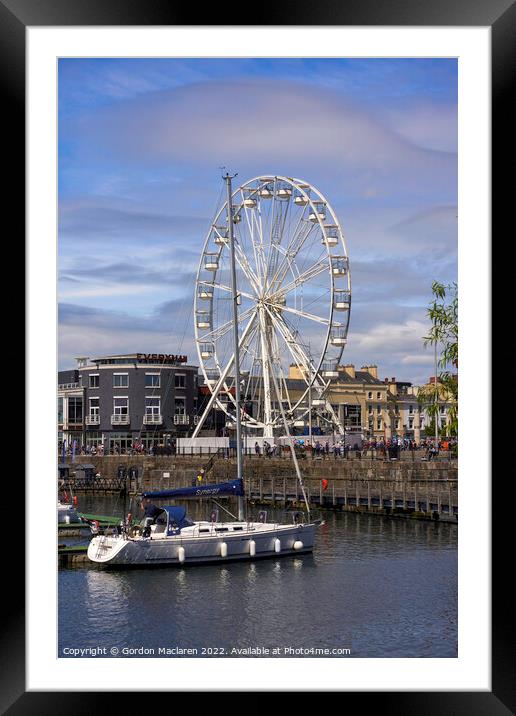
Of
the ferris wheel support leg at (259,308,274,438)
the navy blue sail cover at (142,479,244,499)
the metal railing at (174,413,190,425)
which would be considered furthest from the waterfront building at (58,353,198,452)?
the navy blue sail cover at (142,479,244,499)

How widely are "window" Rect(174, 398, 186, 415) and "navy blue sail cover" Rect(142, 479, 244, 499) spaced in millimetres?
43273

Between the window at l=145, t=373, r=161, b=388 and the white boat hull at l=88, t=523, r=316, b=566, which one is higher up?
the window at l=145, t=373, r=161, b=388

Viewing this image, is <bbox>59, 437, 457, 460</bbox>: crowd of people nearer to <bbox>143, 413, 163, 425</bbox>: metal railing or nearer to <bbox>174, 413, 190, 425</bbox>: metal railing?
<bbox>143, 413, 163, 425</bbox>: metal railing

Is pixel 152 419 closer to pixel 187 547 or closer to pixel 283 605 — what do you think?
pixel 187 547

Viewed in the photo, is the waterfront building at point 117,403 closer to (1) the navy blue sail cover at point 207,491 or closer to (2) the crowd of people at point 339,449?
(2) the crowd of people at point 339,449

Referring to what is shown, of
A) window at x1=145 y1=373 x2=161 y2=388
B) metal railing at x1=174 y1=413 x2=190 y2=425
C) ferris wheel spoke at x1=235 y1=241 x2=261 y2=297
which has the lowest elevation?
metal railing at x1=174 y1=413 x2=190 y2=425

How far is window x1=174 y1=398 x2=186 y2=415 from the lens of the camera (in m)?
71.8

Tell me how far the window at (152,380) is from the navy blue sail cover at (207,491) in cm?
4063

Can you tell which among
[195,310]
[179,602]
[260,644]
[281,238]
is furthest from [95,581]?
[195,310]

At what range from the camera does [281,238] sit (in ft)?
153

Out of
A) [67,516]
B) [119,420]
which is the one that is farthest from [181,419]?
[67,516]

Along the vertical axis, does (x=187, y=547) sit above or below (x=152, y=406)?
below

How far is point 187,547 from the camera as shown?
86.0 ft
